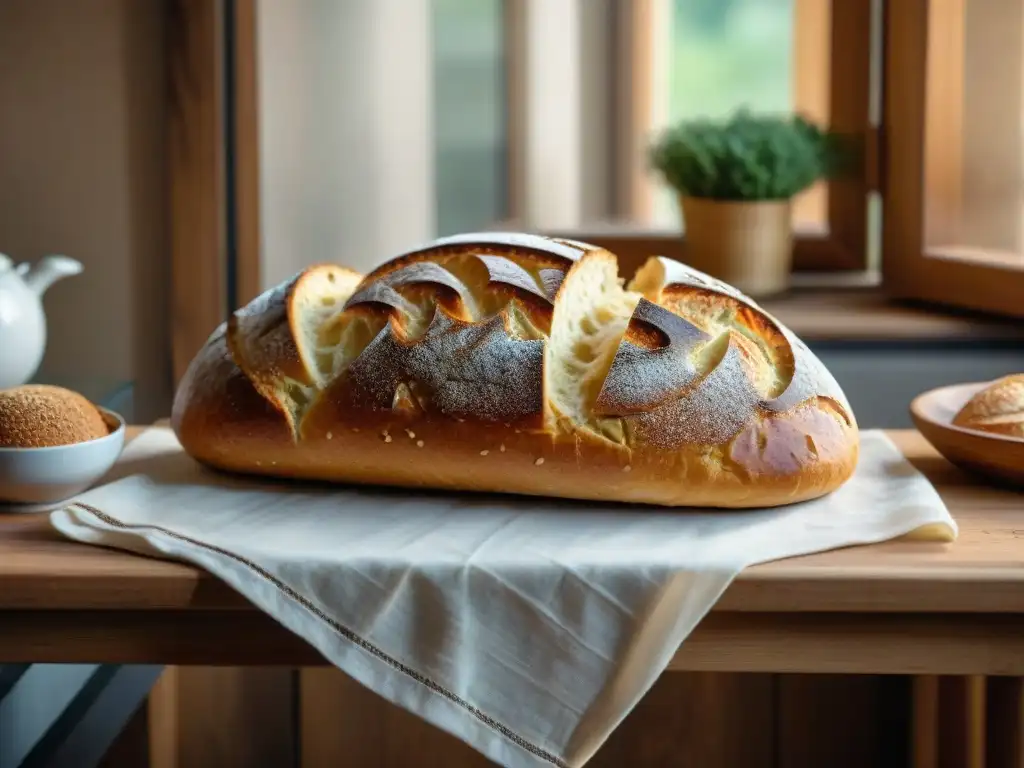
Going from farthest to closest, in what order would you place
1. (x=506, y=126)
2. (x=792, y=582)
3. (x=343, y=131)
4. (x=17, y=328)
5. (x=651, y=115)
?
(x=651, y=115)
(x=506, y=126)
(x=343, y=131)
(x=17, y=328)
(x=792, y=582)

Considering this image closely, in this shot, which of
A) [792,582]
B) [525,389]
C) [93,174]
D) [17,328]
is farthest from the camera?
[93,174]

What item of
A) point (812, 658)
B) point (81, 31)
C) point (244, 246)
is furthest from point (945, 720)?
point (81, 31)

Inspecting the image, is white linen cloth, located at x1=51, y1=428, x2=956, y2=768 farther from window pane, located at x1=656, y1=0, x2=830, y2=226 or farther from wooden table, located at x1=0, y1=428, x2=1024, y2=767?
window pane, located at x1=656, y1=0, x2=830, y2=226

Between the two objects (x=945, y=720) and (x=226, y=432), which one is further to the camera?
(x=945, y=720)

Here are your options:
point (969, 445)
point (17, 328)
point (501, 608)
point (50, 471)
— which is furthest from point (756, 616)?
point (17, 328)

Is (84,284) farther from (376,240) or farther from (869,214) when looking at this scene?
(869,214)

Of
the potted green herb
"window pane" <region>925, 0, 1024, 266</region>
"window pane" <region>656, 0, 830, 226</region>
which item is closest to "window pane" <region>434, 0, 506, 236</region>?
"window pane" <region>656, 0, 830, 226</region>

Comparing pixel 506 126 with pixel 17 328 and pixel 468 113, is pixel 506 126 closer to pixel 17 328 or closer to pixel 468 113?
pixel 468 113

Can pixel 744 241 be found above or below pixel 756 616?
above
